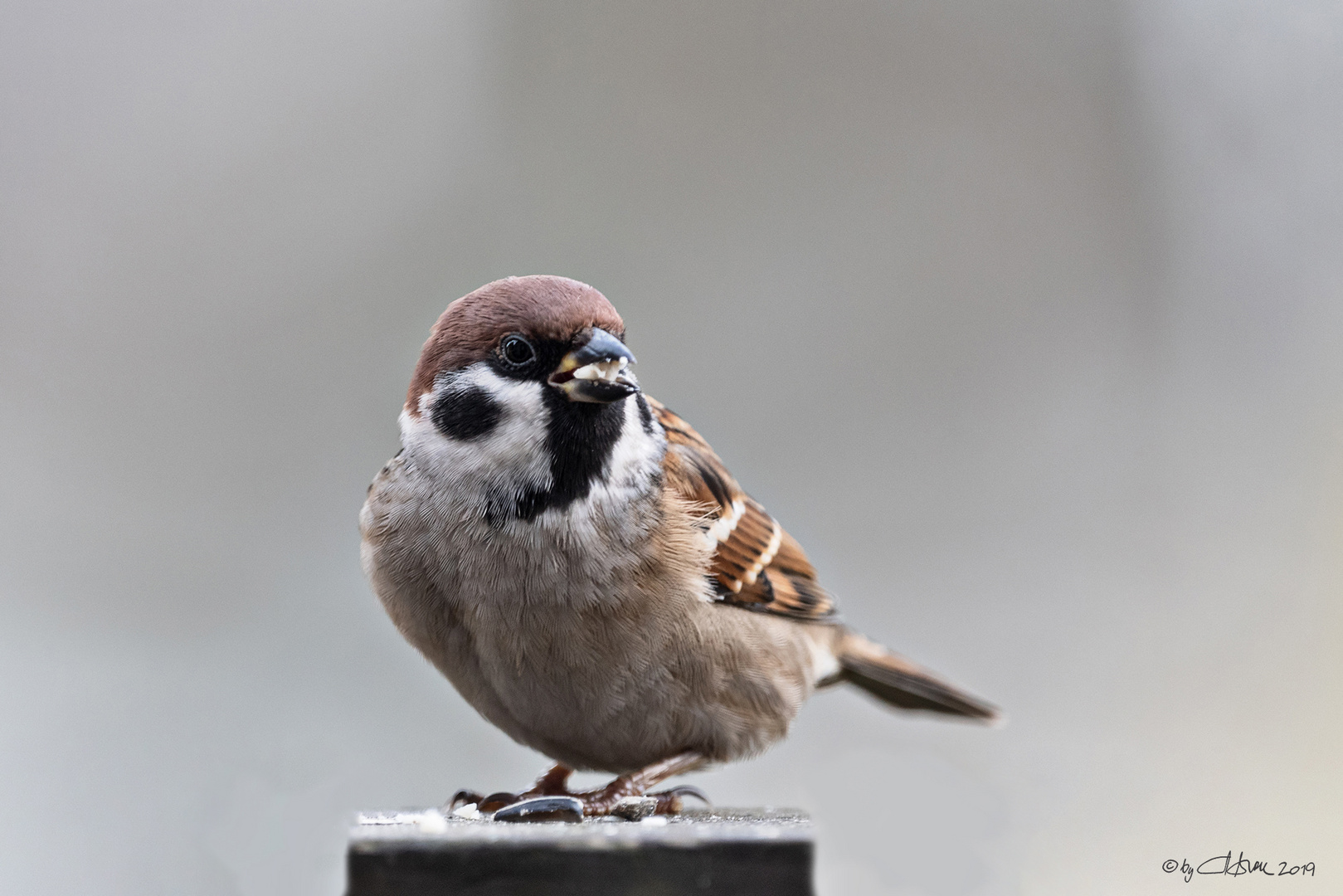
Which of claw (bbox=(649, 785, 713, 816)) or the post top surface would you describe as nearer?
the post top surface

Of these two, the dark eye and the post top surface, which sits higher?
the dark eye

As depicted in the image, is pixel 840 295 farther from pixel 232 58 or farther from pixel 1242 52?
pixel 232 58

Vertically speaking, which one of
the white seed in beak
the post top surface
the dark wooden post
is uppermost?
the white seed in beak

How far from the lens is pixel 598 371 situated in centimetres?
175

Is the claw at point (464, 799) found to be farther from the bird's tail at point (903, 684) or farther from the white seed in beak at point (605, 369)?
the bird's tail at point (903, 684)

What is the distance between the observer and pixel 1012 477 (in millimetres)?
4109

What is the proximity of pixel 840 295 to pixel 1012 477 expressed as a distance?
2.91 ft

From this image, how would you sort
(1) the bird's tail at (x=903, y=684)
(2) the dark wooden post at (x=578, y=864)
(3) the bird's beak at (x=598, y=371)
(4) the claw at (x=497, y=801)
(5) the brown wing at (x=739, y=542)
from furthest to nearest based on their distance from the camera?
1. (1) the bird's tail at (x=903, y=684)
2. (5) the brown wing at (x=739, y=542)
3. (4) the claw at (x=497, y=801)
4. (3) the bird's beak at (x=598, y=371)
5. (2) the dark wooden post at (x=578, y=864)

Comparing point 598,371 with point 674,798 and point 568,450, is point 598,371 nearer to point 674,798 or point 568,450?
point 568,450

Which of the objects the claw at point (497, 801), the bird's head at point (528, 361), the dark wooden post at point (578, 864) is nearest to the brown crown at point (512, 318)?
the bird's head at point (528, 361)

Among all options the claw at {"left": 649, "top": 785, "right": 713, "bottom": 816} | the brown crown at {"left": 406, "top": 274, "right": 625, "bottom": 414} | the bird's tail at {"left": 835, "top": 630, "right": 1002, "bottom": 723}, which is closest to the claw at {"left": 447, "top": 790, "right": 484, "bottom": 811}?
the claw at {"left": 649, "top": 785, "right": 713, "bottom": 816}

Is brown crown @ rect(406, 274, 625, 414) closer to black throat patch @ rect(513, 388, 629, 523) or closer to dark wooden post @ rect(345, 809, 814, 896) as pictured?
black throat patch @ rect(513, 388, 629, 523)

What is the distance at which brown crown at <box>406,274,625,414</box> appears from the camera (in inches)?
70.6

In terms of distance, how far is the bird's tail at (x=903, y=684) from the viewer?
2.72 m
